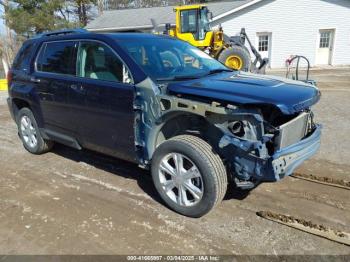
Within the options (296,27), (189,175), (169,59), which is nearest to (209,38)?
(296,27)

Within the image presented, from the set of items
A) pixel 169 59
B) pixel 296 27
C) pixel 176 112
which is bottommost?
pixel 176 112

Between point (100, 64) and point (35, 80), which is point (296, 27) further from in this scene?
point (100, 64)

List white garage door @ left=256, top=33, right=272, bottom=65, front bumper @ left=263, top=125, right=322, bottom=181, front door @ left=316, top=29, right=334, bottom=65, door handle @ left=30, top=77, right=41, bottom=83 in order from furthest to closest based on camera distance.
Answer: white garage door @ left=256, top=33, right=272, bottom=65 < front door @ left=316, top=29, right=334, bottom=65 < door handle @ left=30, top=77, right=41, bottom=83 < front bumper @ left=263, top=125, right=322, bottom=181

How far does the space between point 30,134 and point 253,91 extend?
404cm

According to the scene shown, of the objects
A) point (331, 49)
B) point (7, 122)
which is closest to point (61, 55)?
point (7, 122)

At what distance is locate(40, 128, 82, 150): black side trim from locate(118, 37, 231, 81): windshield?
1598 mm

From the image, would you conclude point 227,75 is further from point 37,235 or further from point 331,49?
point 331,49

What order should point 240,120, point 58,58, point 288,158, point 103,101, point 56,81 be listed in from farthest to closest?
point 58,58
point 56,81
point 103,101
point 288,158
point 240,120

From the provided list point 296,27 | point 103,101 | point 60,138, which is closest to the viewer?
point 103,101

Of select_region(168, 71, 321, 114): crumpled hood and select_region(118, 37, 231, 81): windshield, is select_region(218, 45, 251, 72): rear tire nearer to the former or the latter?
select_region(118, 37, 231, 81): windshield

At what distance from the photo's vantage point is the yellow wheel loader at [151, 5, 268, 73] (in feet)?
44.5

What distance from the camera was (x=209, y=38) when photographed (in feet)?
50.5

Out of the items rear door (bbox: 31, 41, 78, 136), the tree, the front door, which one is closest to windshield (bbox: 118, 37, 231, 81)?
rear door (bbox: 31, 41, 78, 136)

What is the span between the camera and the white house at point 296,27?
830 inches
